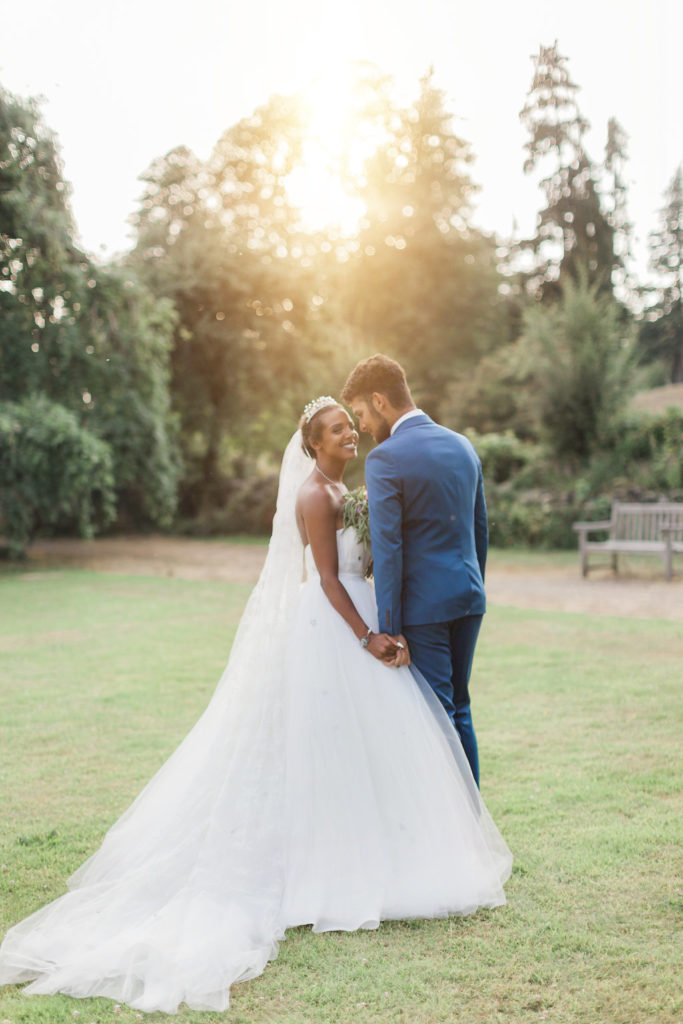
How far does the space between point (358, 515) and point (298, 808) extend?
1201mm

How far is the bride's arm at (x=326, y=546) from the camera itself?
12.4ft

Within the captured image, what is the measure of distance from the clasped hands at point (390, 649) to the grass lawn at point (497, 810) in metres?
0.99

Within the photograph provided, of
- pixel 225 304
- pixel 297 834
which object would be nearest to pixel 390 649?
pixel 297 834

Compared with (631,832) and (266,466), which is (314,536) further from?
(266,466)

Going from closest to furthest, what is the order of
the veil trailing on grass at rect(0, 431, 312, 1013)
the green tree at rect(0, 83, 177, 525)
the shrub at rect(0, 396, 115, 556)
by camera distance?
the veil trailing on grass at rect(0, 431, 312, 1013)
the shrub at rect(0, 396, 115, 556)
the green tree at rect(0, 83, 177, 525)

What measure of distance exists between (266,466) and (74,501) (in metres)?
16.5

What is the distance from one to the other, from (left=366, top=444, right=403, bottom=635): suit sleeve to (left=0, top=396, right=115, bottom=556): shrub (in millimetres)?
12918

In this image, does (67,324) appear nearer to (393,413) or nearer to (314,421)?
(314,421)

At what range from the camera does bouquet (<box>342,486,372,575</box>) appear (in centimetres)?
380

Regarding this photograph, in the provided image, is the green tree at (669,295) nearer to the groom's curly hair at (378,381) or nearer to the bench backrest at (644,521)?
the bench backrest at (644,521)

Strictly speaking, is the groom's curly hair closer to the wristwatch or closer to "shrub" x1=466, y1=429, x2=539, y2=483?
the wristwatch

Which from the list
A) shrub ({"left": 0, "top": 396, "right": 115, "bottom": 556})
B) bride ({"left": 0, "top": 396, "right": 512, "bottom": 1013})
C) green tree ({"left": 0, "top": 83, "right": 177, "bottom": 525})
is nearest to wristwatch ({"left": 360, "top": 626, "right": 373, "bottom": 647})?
bride ({"left": 0, "top": 396, "right": 512, "bottom": 1013})

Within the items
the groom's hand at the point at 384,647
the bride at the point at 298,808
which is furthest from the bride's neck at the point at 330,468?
the groom's hand at the point at 384,647

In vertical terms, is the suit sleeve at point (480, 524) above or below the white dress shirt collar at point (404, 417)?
below
